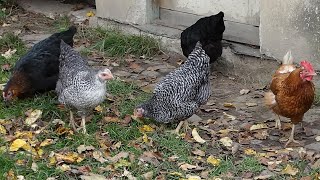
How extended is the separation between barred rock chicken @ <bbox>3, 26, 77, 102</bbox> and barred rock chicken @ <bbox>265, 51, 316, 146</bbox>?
2.42 m

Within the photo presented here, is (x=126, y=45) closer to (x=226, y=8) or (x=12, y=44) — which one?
(x=226, y=8)

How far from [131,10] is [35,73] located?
7.96ft

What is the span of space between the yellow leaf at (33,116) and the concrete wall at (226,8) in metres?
2.87

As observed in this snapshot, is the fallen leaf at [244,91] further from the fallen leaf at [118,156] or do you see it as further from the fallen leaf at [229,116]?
the fallen leaf at [118,156]

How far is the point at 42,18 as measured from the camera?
10.1 m

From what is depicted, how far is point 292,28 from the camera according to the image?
6895 millimetres

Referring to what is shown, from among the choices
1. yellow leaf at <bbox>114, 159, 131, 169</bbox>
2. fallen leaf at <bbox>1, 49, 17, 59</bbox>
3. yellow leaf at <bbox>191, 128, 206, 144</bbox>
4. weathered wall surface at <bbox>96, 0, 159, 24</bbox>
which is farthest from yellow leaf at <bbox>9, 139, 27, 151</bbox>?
weathered wall surface at <bbox>96, 0, 159, 24</bbox>

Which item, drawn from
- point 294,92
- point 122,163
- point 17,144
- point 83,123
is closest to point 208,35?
point 294,92

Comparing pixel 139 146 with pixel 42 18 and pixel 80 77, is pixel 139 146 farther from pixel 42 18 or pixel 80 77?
pixel 42 18

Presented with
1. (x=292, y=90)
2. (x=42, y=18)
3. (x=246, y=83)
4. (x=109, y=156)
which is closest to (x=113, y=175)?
(x=109, y=156)

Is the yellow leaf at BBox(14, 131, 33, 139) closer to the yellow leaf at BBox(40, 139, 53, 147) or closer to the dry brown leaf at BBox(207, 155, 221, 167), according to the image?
the yellow leaf at BBox(40, 139, 53, 147)

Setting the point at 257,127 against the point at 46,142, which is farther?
the point at 257,127

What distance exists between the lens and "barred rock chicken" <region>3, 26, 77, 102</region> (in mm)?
6547

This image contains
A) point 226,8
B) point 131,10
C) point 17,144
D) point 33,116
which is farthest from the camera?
point 131,10
